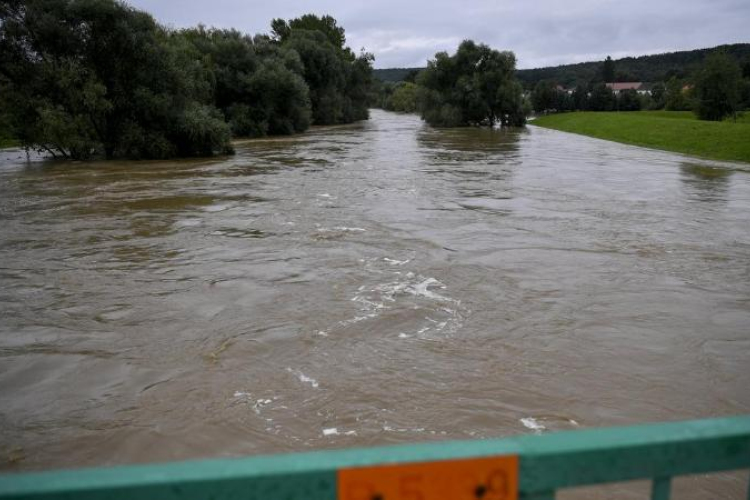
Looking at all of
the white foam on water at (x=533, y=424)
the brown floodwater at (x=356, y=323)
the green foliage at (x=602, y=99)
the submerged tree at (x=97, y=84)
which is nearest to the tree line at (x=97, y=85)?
the submerged tree at (x=97, y=84)

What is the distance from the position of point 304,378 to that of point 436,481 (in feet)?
13.4

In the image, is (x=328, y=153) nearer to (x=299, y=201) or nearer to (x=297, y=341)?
(x=299, y=201)

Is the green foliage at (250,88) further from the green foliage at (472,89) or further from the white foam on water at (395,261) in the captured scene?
the white foam on water at (395,261)

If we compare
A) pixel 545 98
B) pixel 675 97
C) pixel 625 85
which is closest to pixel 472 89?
pixel 675 97

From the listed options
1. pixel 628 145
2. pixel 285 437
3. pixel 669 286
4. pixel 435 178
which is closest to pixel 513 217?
pixel 669 286

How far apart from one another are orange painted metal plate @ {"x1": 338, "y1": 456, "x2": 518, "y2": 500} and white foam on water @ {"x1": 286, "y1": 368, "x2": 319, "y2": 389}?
3886mm

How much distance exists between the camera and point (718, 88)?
56219 mm

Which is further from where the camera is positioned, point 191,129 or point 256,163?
point 191,129

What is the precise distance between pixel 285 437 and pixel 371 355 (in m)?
1.55

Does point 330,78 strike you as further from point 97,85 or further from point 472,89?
point 97,85

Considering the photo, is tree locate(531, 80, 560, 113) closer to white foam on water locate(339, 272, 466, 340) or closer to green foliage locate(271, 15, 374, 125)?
green foliage locate(271, 15, 374, 125)

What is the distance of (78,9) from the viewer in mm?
25250

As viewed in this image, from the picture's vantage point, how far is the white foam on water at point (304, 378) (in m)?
5.12

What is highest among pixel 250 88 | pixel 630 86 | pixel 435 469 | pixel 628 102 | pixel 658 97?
pixel 630 86
